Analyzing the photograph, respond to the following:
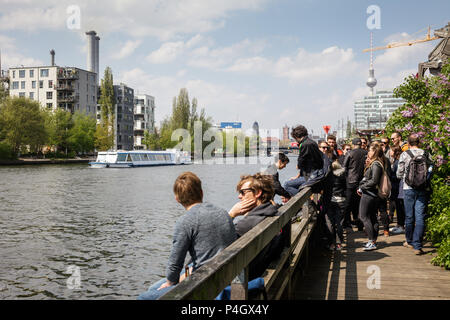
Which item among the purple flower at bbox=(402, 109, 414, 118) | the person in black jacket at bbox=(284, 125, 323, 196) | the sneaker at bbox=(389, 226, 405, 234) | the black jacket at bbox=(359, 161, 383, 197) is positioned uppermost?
the purple flower at bbox=(402, 109, 414, 118)

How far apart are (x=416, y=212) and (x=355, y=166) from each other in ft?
6.17

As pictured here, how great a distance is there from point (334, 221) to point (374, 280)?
1.88 m

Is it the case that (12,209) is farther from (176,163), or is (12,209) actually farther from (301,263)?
(176,163)

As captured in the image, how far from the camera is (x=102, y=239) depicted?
1573cm

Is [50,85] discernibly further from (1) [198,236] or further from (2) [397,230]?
(1) [198,236]

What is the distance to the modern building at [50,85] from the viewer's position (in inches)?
3947

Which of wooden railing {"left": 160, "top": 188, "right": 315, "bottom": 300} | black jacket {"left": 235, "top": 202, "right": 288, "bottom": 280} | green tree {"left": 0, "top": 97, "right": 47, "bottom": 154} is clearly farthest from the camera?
green tree {"left": 0, "top": 97, "right": 47, "bottom": 154}

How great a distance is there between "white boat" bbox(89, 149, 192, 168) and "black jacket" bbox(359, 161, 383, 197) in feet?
204

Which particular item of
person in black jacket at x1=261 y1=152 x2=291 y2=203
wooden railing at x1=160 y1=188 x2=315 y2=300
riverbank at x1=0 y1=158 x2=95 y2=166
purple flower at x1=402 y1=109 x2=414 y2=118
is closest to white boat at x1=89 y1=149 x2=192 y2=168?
riverbank at x1=0 y1=158 x2=95 y2=166

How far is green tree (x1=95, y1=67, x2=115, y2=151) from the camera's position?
9294cm

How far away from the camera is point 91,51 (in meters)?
130

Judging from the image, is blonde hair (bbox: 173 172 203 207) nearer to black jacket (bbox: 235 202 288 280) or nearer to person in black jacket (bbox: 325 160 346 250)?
black jacket (bbox: 235 202 288 280)

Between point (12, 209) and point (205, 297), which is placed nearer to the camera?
point (205, 297)
